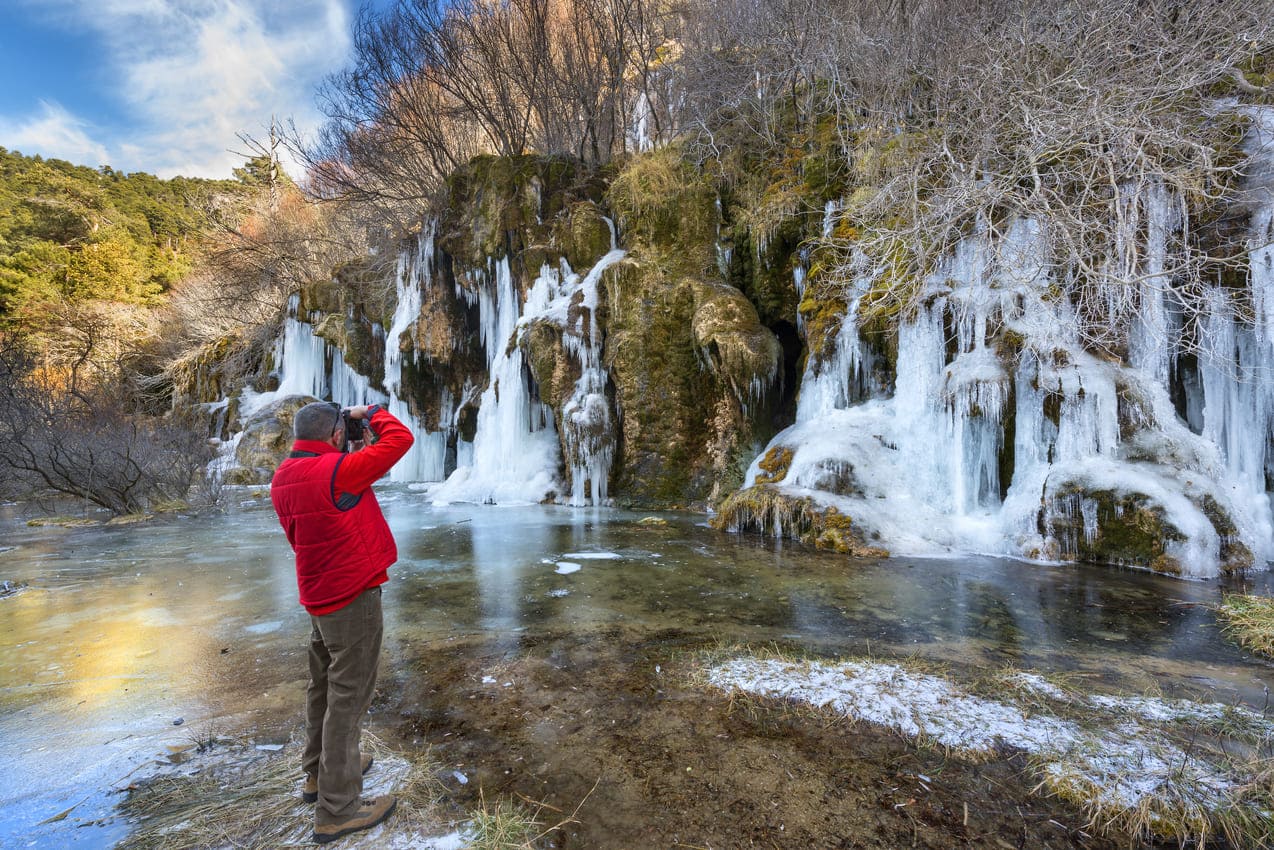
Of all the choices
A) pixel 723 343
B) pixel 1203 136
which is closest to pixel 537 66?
pixel 723 343

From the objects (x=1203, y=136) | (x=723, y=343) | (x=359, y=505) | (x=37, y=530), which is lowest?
(x=37, y=530)

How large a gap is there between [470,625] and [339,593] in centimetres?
262

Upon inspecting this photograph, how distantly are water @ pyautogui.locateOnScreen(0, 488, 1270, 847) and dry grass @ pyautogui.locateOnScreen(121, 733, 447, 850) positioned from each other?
0.47 ft

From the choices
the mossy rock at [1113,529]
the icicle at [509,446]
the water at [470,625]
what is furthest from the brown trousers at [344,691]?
the icicle at [509,446]

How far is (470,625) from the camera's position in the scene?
443 centimetres

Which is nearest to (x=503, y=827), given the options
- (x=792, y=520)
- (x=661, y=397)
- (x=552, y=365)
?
(x=792, y=520)

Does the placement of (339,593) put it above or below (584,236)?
below

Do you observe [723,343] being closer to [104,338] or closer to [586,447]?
[586,447]

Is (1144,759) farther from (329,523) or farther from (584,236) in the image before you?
(584,236)

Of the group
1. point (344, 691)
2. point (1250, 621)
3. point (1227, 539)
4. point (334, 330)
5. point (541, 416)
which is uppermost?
point (334, 330)

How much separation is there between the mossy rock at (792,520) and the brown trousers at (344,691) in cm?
618

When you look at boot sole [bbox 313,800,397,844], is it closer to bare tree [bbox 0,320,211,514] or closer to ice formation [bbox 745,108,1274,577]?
ice formation [bbox 745,108,1274,577]

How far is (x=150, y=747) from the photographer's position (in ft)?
8.63

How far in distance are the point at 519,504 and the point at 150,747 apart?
9.70 m
